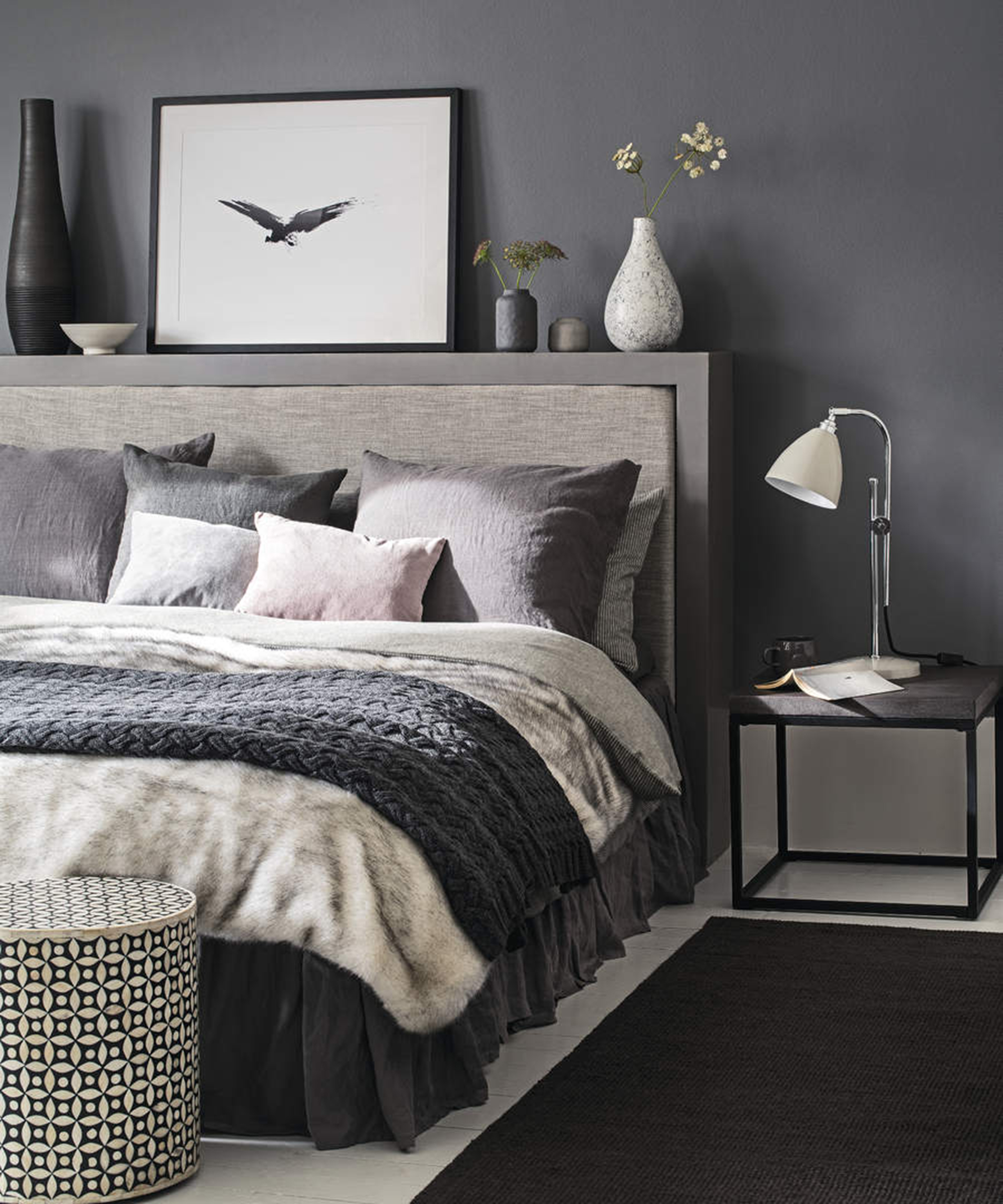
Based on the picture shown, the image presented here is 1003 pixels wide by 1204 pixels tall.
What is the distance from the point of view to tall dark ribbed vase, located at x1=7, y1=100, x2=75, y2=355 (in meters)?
4.90

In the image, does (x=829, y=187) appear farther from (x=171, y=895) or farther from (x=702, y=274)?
(x=171, y=895)

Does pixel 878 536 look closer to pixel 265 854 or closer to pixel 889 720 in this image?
pixel 889 720

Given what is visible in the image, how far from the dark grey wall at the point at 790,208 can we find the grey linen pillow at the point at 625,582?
436mm

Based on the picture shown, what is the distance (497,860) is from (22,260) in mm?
2955

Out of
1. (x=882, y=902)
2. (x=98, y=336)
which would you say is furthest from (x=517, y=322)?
(x=882, y=902)

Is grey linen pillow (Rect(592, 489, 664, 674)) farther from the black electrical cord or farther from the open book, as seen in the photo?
the black electrical cord

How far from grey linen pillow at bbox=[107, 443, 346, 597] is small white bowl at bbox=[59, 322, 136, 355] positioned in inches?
22.7

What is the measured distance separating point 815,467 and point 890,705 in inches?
23.0

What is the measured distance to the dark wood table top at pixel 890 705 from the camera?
3.76 m

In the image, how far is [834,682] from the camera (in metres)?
3.89

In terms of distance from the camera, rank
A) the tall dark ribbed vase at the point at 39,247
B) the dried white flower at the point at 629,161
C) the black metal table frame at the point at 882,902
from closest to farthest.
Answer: the black metal table frame at the point at 882,902 < the dried white flower at the point at 629,161 < the tall dark ribbed vase at the point at 39,247

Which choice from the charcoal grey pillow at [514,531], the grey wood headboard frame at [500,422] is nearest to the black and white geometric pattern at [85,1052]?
the charcoal grey pillow at [514,531]

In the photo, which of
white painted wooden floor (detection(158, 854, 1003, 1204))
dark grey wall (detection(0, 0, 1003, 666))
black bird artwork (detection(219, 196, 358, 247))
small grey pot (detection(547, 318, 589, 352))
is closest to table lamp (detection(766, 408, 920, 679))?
dark grey wall (detection(0, 0, 1003, 666))

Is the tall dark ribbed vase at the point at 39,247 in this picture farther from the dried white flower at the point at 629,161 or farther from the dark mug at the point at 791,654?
the dark mug at the point at 791,654
